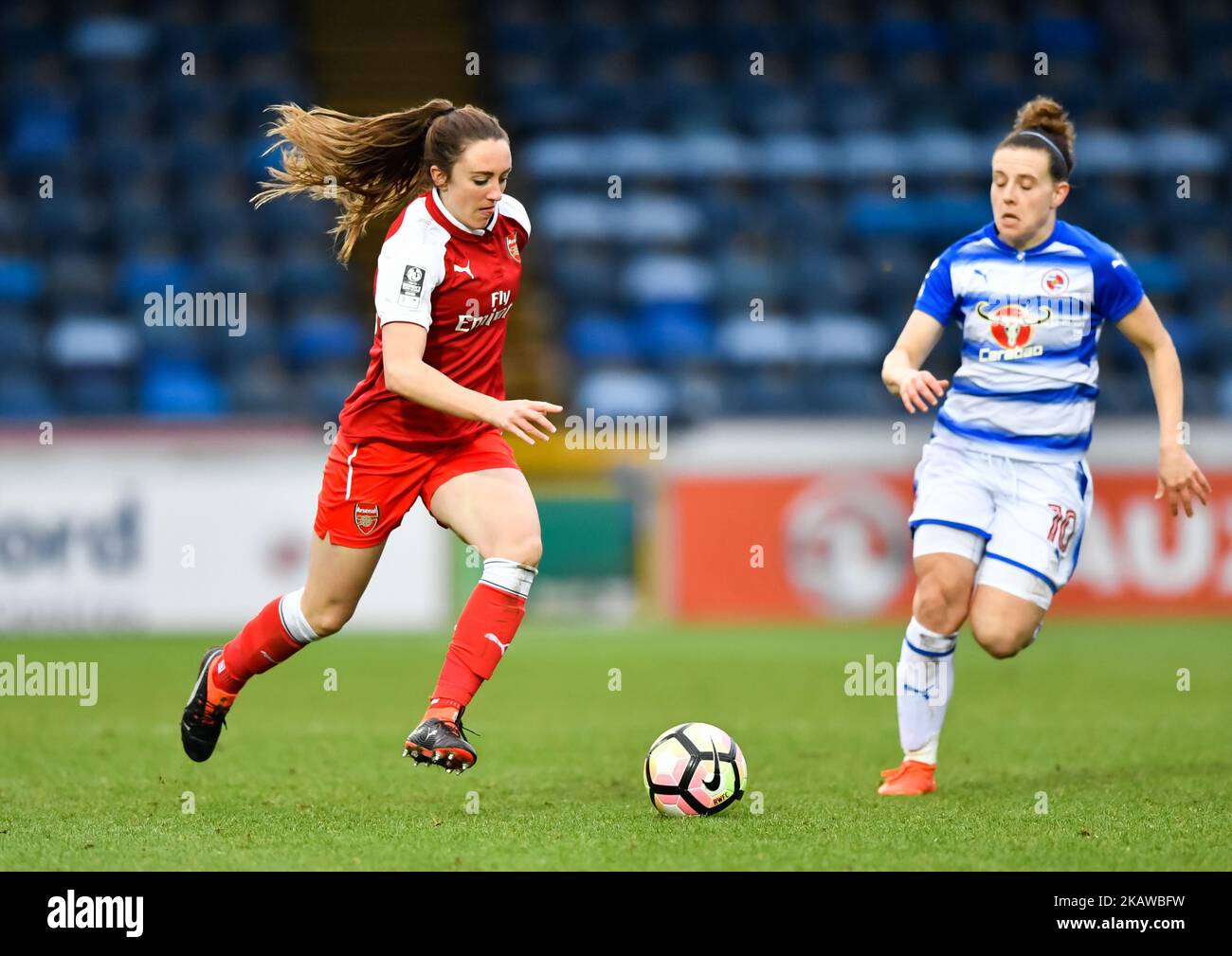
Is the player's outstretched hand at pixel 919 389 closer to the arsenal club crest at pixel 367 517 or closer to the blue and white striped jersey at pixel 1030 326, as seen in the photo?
the blue and white striped jersey at pixel 1030 326

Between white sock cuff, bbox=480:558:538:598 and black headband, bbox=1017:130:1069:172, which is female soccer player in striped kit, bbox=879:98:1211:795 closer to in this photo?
black headband, bbox=1017:130:1069:172

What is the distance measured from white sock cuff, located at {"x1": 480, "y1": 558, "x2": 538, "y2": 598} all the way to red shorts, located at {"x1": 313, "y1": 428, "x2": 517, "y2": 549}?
1.12 ft

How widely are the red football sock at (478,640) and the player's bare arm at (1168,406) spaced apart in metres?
2.12

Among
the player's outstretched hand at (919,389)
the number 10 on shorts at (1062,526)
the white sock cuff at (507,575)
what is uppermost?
the player's outstretched hand at (919,389)

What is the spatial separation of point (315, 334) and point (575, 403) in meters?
2.57

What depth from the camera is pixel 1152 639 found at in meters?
12.1

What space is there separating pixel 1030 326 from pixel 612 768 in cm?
222

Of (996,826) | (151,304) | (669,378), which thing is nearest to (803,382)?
(669,378)

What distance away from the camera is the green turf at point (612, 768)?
454 cm

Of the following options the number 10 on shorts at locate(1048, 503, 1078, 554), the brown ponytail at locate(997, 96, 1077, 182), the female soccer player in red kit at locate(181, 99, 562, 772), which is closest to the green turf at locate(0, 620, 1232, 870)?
the female soccer player in red kit at locate(181, 99, 562, 772)

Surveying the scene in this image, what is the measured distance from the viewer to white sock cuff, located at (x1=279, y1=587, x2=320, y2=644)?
5695 millimetres

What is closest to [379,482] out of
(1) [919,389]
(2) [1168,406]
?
(1) [919,389]

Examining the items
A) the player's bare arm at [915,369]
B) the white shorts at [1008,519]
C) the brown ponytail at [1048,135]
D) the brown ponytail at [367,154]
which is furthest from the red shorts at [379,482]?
the brown ponytail at [1048,135]
